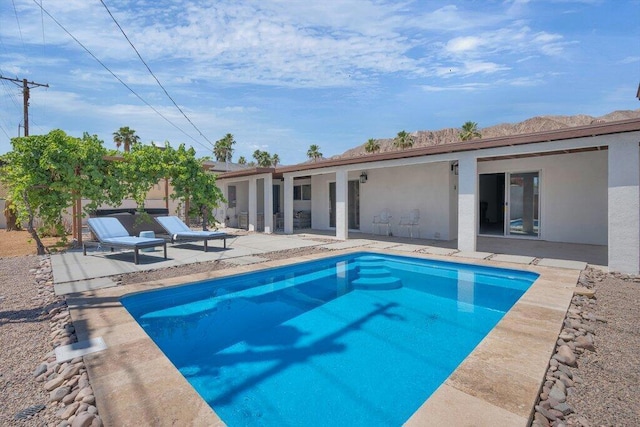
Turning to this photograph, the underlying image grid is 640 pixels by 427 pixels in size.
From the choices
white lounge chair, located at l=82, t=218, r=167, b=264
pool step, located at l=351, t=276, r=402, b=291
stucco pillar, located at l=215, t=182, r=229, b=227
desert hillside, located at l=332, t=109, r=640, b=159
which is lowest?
pool step, located at l=351, t=276, r=402, b=291

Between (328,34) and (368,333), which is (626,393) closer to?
(368,333)

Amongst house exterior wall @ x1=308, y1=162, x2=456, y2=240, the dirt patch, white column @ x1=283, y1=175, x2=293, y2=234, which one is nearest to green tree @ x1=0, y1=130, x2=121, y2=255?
the dirt patch

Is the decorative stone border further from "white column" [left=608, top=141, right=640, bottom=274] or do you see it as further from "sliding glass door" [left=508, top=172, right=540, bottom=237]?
"sliding glass door" [left=508, top=172, right=540, bottom=237]

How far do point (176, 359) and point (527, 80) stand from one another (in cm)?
2487

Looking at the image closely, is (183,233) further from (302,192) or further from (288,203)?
(302,192)

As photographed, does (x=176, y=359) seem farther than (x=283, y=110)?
No

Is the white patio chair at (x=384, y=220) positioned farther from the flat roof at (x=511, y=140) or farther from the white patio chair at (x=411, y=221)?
the flat roof at (x=511, y=140)

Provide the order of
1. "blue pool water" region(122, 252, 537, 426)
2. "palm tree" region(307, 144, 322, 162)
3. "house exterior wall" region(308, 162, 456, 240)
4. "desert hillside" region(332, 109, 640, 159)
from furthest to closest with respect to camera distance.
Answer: "desert hillside" region(332, 109, 640, 159) < "palm tree" region(307, 144, 322, 162) < "house exterior wall" region(308, 162, 456, 240) < "blue pool water" region(122, 252, 537, 426)

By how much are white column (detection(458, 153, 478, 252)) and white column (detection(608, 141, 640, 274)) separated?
2827mm

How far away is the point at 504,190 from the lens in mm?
12625

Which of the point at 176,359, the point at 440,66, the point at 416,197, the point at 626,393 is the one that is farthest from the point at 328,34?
the point at 626,393

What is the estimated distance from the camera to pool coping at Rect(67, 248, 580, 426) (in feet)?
7.75

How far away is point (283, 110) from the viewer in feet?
60.8

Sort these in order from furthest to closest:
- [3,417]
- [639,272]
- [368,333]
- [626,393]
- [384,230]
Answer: [384,230] → [639,272] → [368,333] → [626,393] → [3,417]
